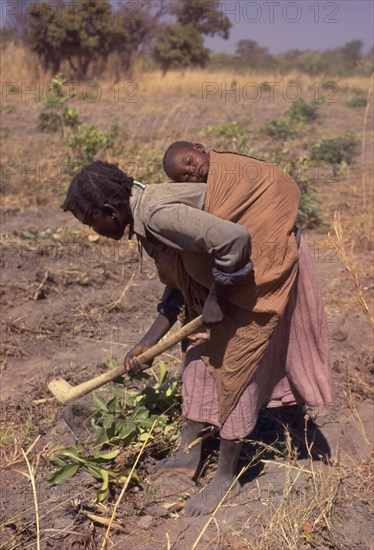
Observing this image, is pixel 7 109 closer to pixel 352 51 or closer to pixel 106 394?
pixel 106 394

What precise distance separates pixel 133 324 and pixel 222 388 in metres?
1.73

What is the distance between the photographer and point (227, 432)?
2520 mm

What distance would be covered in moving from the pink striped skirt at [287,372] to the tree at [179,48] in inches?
754

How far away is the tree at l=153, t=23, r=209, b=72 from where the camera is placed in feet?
68.2

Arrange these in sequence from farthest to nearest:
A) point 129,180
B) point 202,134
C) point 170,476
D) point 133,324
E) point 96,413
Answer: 1. point 202,134
2. point 133,324
3. point 96,413
4. point 170,476
5. point 129,180

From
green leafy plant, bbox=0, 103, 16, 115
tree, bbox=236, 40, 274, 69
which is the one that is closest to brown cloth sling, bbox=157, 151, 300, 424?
green leafy plant, bbox=0, 103, 16, 115

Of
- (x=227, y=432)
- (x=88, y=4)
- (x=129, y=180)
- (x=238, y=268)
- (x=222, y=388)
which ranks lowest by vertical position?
(x=227, y=432)

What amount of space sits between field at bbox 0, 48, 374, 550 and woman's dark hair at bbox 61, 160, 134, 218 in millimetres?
797

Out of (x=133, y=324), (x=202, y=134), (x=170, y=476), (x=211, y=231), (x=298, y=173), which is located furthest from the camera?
(x=202, y=134)

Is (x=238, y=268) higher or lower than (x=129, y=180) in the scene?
lower

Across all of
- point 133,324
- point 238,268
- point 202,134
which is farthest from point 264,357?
point 202,134

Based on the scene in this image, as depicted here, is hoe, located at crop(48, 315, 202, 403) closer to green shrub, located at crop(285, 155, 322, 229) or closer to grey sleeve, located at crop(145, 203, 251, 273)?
grey sleeve, located at crop(145, 203, 251, 273)

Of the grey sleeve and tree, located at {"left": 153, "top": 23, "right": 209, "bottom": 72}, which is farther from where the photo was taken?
tree, located at {"left": 153, "top": 23, "right": 209, "bottom": 72}

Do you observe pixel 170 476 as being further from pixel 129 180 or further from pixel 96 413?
pixel 129 180
